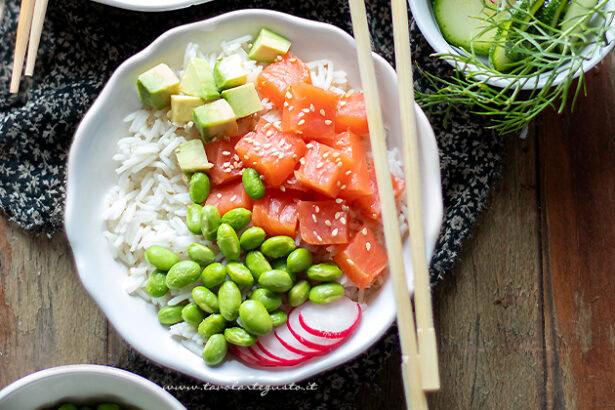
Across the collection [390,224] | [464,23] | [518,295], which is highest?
[464,23]

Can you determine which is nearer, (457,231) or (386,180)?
(386,180)

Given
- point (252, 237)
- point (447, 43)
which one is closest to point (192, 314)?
point (252, 237)

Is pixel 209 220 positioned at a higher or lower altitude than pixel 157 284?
higher

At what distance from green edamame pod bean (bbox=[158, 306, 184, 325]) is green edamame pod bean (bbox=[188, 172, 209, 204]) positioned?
315 millimetres

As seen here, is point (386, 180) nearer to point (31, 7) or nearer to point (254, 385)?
point (254, 385)

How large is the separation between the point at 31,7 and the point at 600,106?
1.83m

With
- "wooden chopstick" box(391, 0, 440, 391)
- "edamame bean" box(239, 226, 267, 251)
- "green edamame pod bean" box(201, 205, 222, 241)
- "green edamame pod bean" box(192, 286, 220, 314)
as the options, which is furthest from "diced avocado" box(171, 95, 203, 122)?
"wooden chopstick" box(391, 0, 440, 391)

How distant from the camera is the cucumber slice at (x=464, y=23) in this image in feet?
6.82

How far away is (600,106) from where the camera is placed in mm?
2232

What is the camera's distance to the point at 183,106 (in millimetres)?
1936

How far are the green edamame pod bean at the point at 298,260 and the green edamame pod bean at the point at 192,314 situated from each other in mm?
286

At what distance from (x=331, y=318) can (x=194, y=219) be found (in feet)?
1.56

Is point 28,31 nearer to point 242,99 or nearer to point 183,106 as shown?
point 183,106

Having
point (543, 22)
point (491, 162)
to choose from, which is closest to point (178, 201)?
point (491, 162)
